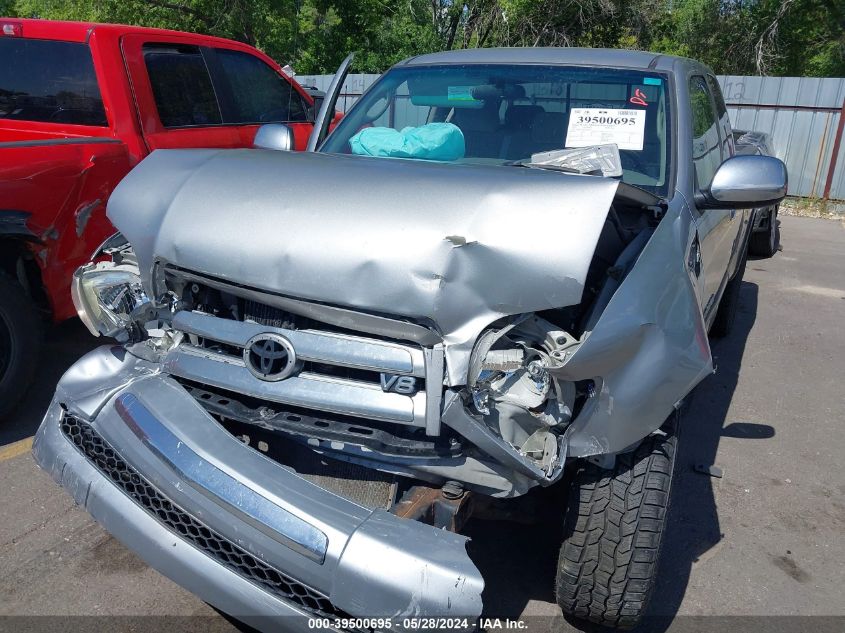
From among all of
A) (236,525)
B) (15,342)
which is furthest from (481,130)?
(15,342)

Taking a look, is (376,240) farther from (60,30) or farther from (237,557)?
(60,30)

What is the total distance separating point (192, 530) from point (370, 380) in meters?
0.66

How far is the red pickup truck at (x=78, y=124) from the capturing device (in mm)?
3727

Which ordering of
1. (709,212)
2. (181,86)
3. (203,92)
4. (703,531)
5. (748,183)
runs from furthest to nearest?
(203,92)
(181,86)
(709,212)
(703,531)
(748,183)

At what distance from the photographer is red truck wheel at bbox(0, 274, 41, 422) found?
3.71 m

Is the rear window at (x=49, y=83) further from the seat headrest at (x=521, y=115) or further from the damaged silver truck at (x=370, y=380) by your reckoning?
the seat headrest at (x=521, y=115)

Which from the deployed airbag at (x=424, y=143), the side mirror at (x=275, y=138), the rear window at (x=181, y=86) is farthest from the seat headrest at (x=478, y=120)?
the rear window at (x=181, y=86)

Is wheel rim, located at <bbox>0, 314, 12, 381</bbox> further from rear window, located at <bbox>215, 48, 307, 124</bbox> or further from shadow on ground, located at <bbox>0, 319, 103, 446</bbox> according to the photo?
rear window, located at <bbox>215, 48, 307, 124</bbox>

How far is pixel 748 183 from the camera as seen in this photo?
9.80 ft

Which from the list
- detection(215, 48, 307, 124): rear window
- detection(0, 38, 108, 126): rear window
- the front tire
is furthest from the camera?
detection(215, 48, 307, 124): rear window

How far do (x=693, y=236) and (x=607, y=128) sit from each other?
743mm

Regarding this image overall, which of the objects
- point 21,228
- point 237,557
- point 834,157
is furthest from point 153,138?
point 834,157

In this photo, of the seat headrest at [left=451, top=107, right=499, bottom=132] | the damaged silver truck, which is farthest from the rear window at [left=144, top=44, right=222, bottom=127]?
the damaged silver truck

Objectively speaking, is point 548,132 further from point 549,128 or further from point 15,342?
point 15,342
